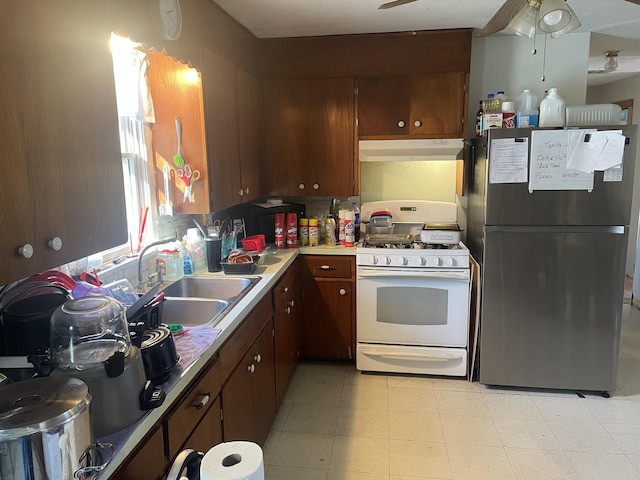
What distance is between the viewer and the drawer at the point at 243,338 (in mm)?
1730

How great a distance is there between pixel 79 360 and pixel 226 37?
2.12m

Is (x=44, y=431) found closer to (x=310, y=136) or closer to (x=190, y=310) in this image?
(x=190, y=310)

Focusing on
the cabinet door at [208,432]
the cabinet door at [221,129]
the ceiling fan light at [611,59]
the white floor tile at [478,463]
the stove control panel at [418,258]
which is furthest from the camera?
the ceiling fan light at [611,59]

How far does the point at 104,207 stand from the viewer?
4.17 ft

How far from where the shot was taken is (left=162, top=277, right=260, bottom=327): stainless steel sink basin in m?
2.08

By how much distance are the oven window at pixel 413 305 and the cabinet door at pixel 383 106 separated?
1085 mm

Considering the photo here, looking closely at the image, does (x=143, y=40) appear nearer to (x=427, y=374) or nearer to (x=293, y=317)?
(x=293, y=317)

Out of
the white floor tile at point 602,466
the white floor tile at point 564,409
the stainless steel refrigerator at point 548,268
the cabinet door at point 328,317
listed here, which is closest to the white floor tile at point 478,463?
the white floor tile at point 602,466

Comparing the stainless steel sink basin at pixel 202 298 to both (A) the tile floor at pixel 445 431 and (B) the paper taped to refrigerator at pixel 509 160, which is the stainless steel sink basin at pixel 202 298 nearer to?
(A) the tile floor at pixel 445 431

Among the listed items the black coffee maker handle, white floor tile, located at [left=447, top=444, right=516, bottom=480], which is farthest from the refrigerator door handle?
the black coffee maker handle

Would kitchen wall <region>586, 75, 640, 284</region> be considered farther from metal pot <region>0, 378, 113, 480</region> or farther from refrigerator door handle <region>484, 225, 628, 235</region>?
metal pot <region>0, 378, 113, 480</region>

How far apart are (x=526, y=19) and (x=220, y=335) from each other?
1.77 m

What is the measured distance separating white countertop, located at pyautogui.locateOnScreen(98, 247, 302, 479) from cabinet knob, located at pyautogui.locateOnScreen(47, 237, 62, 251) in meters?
0.45

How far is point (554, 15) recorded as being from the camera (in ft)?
6.02
